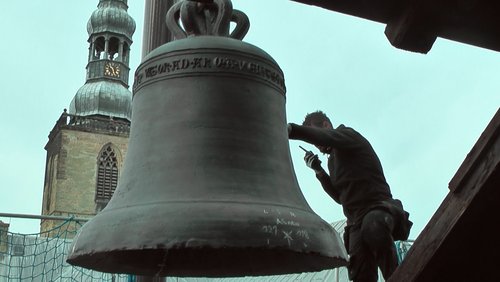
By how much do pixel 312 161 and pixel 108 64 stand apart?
4024cm

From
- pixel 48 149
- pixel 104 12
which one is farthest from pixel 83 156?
pixel 104 12

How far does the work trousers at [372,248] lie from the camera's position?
10.1 ft

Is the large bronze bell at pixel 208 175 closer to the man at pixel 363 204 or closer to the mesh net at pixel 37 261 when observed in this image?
the man at pixel 363 204

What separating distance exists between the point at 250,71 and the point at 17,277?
20.4 feet

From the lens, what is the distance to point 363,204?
3182 millimetres

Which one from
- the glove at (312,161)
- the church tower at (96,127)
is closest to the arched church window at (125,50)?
the church tower at (96,127)

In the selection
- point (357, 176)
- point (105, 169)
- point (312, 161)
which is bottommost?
point (357, 176)

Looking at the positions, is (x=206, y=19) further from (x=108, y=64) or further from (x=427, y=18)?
(x=108, y=64)

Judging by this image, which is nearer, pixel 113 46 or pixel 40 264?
pixel 40 264

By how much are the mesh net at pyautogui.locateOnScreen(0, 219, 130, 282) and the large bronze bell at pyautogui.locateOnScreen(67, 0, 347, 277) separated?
5308mm

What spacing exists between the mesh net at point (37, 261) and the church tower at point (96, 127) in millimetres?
34311

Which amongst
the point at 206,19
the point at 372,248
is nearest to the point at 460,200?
the point at 372,248

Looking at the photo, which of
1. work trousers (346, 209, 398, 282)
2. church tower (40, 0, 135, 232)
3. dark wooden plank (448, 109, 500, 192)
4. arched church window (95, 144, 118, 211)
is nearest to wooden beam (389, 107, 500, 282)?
dark wooden plank (448, 109, 500, 192)

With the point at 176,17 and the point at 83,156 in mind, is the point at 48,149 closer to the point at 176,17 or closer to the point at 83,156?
A: the point at 83,156
